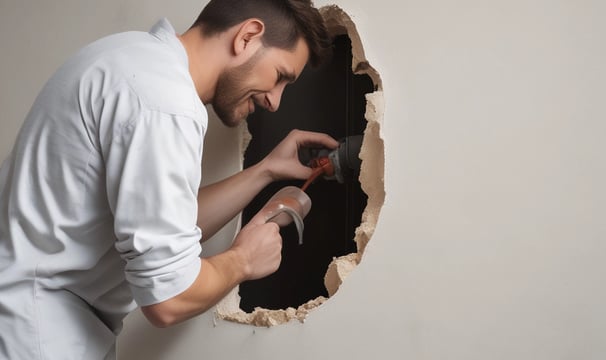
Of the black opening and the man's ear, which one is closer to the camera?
the man's ear

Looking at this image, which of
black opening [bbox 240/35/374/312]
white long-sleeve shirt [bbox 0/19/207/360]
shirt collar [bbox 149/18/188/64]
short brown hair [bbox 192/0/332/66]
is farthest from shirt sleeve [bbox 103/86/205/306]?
black opening [bbox 240/35/374/312]

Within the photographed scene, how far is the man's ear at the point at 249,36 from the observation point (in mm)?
1238

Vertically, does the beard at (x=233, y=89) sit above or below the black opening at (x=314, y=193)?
above

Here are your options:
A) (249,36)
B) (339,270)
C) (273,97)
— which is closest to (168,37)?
(249,36)

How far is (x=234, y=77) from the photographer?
1272mm

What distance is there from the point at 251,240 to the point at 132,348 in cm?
63

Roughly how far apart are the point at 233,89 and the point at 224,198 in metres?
0.37

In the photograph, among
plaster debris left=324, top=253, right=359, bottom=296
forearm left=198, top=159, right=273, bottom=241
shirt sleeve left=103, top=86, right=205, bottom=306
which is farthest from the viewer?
forearm left=198, top=159, right=273, bottom=241

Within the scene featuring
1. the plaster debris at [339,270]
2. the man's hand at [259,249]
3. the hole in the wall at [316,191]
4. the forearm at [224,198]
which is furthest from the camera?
the hole in the wall at [316,191]

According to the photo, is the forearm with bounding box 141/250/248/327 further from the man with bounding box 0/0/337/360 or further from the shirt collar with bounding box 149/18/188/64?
the shirt collar with bounding box 149/18/188/64

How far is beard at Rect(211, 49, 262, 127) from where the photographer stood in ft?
4.16

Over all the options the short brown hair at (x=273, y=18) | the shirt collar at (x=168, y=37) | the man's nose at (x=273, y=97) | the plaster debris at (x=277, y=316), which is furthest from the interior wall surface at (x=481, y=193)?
the shirt collar at (x=168, y=37)

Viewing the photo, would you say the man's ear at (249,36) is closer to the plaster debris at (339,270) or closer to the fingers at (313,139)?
the fingers at (313,139)

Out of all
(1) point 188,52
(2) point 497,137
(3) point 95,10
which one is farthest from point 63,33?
(2) point 497,137
